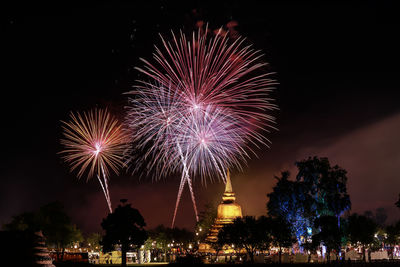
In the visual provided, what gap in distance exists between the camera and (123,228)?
193ft

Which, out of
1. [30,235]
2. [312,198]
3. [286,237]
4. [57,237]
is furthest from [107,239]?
[57,237]

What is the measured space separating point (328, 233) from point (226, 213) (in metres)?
49.5

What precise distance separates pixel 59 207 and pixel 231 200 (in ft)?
147

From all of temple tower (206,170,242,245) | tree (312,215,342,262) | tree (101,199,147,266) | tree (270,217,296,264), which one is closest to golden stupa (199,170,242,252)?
temple tower (206,170,242,245)

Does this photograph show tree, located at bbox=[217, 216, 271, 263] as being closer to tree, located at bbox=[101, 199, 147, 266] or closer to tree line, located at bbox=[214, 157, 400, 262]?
tree line, located at bbox=[214, 157, 400, 262]

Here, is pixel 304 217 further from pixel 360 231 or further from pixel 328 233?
pixel 360 231

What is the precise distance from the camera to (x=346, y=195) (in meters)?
74.1

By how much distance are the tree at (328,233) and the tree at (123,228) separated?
26.8 m

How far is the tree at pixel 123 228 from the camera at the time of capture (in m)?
58.9

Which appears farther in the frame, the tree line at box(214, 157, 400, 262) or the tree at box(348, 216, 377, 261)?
the tree at box(348, 216, 377, 261)

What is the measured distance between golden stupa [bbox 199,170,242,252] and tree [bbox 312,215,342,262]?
3537cm

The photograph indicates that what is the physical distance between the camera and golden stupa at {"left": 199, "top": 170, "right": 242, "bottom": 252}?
10538 centimetres

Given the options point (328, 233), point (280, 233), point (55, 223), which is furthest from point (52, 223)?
point (328, 233)

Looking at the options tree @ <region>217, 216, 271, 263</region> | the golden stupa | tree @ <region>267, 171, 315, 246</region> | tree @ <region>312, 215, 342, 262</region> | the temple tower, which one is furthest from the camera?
the temple tower
